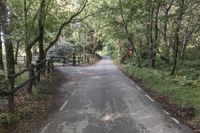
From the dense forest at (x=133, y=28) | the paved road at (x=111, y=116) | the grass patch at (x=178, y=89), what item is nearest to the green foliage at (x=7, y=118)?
the paved road at (x=111, y=116)

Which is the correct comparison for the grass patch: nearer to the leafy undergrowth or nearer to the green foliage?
the leafy undergrowth

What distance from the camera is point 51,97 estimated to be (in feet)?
47.3

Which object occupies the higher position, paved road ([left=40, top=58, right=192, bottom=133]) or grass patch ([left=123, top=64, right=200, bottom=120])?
grass patch ([left=123, top=64, right=200, bottom=120])

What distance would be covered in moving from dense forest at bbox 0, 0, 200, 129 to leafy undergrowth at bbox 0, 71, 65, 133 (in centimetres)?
140

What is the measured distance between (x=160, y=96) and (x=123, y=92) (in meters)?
2.00

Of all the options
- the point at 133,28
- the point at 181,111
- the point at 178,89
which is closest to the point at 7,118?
the point at 181,111

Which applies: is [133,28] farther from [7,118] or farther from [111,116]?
[7,118]

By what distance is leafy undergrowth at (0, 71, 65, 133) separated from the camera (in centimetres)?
897

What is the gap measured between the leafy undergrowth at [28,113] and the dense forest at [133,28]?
140 centimetres

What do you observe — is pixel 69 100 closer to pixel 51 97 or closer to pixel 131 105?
pixel 51 97

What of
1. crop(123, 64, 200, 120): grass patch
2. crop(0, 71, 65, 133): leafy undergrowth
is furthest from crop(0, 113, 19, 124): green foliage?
crop(123, 64, 200, 120): grass patch

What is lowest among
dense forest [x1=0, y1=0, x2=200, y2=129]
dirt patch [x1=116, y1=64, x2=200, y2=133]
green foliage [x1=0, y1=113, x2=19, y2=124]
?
dirt patch [x1=116, y1=64, x2=200, y2=133]

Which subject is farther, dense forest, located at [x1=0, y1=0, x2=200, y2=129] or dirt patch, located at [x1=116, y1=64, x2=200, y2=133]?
dense forest, located at [x1=0, y1=0, x2=200, y2=129]

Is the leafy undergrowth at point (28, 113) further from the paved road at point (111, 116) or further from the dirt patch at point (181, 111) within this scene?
the dirt patch at point (181, 111)
